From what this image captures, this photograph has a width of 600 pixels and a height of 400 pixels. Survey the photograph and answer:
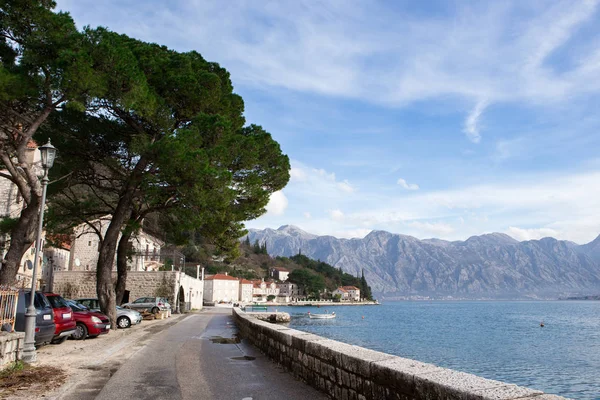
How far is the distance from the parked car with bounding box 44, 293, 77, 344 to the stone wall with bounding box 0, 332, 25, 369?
14.3 feet

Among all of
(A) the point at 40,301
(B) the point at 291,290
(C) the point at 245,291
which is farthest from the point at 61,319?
(B) the point at 291,290

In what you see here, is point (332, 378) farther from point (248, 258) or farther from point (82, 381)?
point (248, 258)


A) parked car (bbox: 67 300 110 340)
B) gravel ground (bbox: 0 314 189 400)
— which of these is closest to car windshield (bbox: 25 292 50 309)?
gravel ground (bbox: 0 314 189 400)

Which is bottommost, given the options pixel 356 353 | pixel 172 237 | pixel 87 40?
pixel 356 353

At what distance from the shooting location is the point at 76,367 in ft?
30.0

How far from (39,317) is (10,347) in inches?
110

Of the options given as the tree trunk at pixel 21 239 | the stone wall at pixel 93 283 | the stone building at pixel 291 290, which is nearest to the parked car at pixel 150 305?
the stone wall at pixel 93 283

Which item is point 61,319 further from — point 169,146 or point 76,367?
point 169,146

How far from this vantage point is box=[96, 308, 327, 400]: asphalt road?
6629 millimetres

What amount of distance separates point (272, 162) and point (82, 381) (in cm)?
1271

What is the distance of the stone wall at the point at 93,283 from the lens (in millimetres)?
34938

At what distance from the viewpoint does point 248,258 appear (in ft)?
532

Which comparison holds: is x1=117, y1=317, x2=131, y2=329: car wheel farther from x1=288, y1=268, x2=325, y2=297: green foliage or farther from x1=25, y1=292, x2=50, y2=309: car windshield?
x1=288, y1=268, x2=325, y2=297: green foliage

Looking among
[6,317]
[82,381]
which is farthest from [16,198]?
[82,381]
